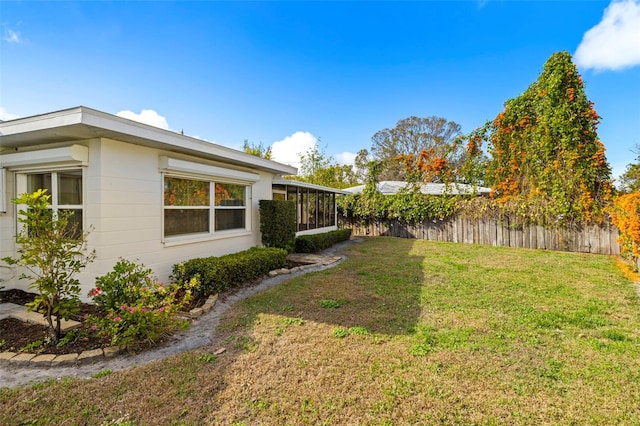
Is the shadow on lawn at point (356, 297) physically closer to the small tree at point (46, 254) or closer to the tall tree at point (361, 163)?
the small tree at point (46, 254)

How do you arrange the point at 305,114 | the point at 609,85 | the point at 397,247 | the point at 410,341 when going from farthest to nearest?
the point at 305,114, the point at 397,247, the point at 609,85, the point at 410,341

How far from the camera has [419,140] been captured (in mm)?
28906

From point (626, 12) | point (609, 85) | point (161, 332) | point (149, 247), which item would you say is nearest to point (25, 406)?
point (161, 332)

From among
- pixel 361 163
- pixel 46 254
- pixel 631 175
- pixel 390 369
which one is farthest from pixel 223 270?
pixel 361 163

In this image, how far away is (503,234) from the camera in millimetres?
11695

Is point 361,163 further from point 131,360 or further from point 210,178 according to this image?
point 131,360

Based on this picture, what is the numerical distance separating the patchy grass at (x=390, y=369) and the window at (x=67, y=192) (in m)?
3.03

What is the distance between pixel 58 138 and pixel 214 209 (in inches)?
115

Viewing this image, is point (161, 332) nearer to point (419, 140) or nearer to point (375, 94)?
point (375, 94)

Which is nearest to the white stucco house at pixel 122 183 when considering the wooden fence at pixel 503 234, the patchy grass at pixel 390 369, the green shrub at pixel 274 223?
the green shrub at pixel 274 223

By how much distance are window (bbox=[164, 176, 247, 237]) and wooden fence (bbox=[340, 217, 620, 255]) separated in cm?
895

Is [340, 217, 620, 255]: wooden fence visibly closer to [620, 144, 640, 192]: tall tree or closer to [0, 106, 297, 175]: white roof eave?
[620, 144, 640, 192]: tall tree

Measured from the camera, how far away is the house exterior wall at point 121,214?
14.4ft

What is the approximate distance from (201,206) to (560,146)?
503 inches
